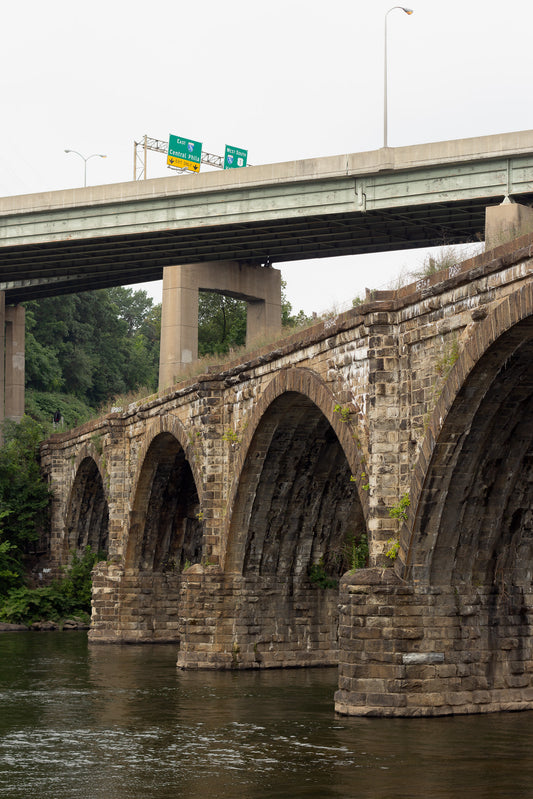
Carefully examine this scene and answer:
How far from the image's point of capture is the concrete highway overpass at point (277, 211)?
39.7 meters

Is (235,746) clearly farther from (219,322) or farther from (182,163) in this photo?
(219,322)

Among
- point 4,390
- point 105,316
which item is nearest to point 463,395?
point 4,390

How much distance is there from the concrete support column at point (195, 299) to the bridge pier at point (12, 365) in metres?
14.2

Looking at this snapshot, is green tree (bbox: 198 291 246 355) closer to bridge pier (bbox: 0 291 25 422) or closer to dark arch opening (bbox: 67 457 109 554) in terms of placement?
bridge pier (bbox: 0 291 25 422)

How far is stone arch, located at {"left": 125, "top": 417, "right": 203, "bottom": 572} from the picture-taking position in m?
36.4

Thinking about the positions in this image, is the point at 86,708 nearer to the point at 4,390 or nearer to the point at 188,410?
the point at 188,410

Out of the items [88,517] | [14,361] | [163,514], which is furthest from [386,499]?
[14,361]

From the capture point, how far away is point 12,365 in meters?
61.0

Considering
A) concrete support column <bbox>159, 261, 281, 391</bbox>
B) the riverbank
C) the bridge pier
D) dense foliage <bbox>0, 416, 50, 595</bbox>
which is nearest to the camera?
the riverbank

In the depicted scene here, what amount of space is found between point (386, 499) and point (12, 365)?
144 feet

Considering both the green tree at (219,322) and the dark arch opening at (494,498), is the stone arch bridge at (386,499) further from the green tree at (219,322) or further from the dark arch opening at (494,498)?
the green tree at (219,322)

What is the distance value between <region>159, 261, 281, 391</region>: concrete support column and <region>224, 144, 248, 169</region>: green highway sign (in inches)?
325

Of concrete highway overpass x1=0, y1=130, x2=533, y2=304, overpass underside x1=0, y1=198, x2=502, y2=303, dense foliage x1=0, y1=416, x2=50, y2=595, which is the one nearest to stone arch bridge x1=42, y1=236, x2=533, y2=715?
concrete highway overpass x1=0, y1=130, x2=533, y2=304

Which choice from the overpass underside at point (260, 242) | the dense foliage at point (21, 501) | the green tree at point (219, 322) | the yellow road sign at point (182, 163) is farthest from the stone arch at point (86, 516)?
the green tree at point (219, 322)
